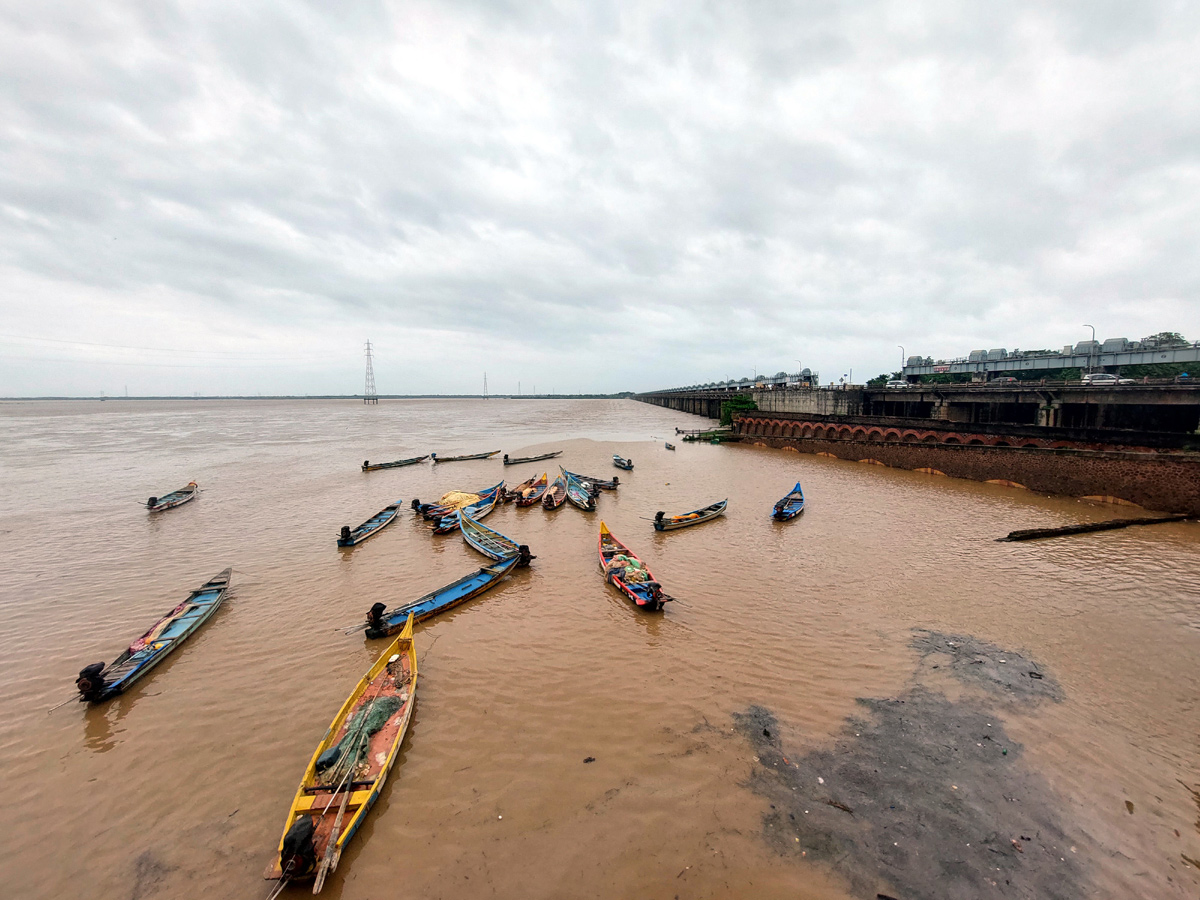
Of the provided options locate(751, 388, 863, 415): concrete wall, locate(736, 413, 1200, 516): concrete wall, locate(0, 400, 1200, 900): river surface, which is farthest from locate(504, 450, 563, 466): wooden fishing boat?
locate(751, 388, 863, 415): concrete wall

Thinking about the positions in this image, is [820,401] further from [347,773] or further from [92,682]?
[92,682]

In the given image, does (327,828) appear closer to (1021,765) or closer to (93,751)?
(93,751)

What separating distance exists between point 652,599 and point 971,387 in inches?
1968

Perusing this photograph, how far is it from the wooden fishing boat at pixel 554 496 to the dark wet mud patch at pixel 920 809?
753 inches

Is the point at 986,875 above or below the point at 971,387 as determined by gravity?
below

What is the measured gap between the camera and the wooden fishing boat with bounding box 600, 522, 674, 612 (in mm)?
14375

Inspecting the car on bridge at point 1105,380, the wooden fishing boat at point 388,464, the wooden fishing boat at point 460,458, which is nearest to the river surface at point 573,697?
the wooden fishing boat at point 388,464

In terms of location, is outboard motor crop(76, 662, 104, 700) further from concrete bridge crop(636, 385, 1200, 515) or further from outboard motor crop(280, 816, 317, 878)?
concrete bridge crop(636, 385, 1200, 515)

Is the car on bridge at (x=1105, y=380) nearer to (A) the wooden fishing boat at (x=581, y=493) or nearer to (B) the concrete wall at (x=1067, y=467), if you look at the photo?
(B) the concrete wall at (x=1067, y=467)

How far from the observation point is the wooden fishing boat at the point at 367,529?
20.8 metres

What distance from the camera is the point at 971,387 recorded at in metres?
46.6

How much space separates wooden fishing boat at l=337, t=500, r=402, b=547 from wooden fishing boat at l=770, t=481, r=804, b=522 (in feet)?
69.5

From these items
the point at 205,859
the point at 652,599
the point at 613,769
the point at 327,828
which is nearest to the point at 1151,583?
the point at 652,599

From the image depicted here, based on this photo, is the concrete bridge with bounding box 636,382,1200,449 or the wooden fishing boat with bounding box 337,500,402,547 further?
the concrete bridge with bounding box 636,382,1200,449
